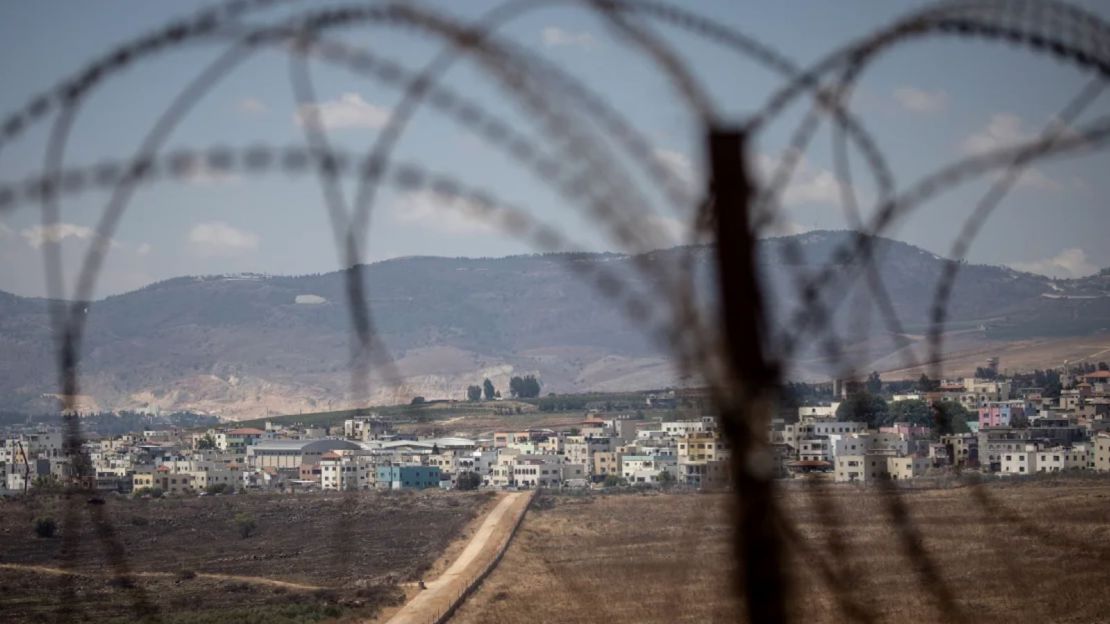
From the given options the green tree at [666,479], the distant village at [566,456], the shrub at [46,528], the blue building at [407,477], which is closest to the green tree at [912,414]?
the distant village at [566,456]

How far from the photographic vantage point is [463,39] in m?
4.32

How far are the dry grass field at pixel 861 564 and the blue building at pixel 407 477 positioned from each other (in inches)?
1538

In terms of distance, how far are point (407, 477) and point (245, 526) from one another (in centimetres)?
3259

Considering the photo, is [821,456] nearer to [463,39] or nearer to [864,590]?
[864,590]

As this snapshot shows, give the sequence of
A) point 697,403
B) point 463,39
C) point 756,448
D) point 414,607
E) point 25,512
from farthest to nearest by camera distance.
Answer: point 25,512 < point 414,607 < point 697,403 < point 463,39 < point 756,448

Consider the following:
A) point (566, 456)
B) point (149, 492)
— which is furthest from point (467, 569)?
point (566, 456)

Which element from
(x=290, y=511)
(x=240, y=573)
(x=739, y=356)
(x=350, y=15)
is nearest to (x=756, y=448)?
(x=739, y=356)

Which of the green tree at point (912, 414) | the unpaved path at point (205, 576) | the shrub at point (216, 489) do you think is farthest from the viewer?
the green tree at point (912, 414)

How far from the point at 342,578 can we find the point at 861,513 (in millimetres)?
18796

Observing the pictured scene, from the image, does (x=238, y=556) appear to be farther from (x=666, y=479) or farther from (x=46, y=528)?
(x=666, y=479)

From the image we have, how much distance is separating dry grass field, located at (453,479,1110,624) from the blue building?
39063mm

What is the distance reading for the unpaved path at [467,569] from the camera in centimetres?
3903

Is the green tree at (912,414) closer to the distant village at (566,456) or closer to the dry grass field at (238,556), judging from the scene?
the distant village at (566,456)

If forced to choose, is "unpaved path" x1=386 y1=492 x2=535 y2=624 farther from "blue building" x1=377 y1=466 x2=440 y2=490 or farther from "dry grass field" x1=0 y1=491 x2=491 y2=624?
"blue building" x1=377 y1=466 x2=440 y2=490
